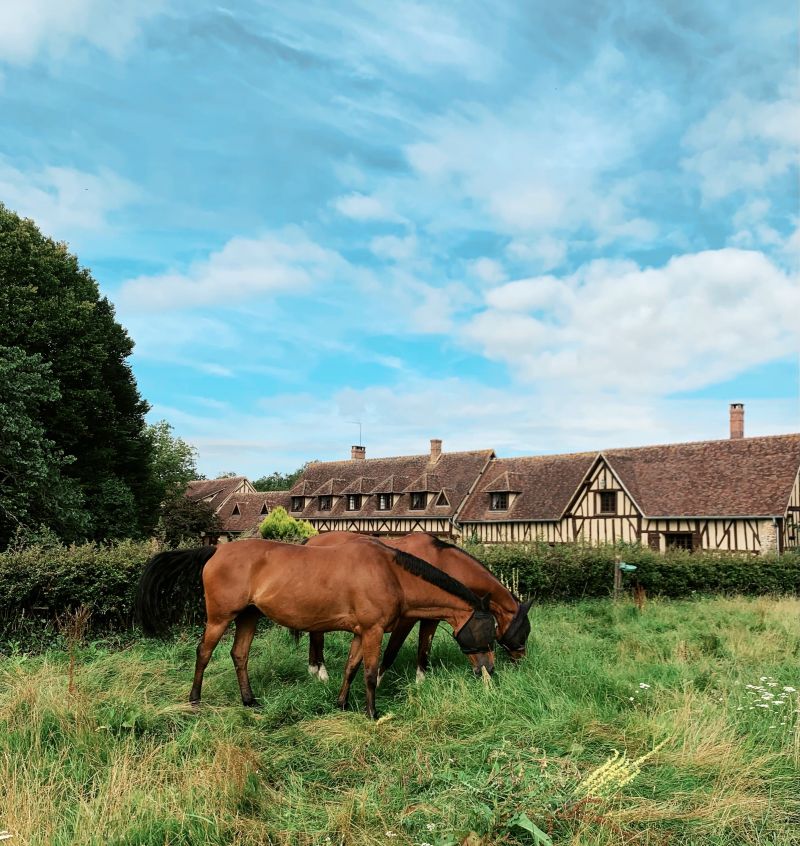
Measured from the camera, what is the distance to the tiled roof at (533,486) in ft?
97.3

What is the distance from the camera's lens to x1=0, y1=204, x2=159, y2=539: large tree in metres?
20.6

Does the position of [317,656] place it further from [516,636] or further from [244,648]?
[516,636]

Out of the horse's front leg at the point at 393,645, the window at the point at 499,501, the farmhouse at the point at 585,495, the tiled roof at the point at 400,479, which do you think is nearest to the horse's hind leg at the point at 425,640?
the horse's front leg at the point at 393,645

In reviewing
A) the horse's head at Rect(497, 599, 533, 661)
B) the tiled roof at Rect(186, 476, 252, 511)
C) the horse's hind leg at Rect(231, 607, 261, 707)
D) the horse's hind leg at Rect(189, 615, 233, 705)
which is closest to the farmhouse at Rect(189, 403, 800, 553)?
the tiled roof at Rect(186, 476, 252, 511)

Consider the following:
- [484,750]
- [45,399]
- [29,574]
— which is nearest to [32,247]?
[45,399]

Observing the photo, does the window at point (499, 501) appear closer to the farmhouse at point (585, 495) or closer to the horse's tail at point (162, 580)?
the farmhouse at point (585, 495)

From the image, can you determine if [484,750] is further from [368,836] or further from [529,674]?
[529,674]

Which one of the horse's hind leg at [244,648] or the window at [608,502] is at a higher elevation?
the window at [608,502]

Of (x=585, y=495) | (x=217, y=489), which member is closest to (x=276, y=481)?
(x=217, y=489)

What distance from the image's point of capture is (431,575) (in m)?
6.37

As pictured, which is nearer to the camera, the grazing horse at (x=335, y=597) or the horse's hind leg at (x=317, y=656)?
the grazing horse at (x=335, y=597)

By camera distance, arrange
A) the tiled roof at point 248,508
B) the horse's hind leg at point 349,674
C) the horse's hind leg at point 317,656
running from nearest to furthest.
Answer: the horse's hind leg at point 349,674
the horse's hind leg at point 317,656
the tiled roof at point 248,508

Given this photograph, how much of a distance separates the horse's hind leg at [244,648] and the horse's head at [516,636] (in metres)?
2.66

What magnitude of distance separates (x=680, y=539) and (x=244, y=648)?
2292 centimetres
